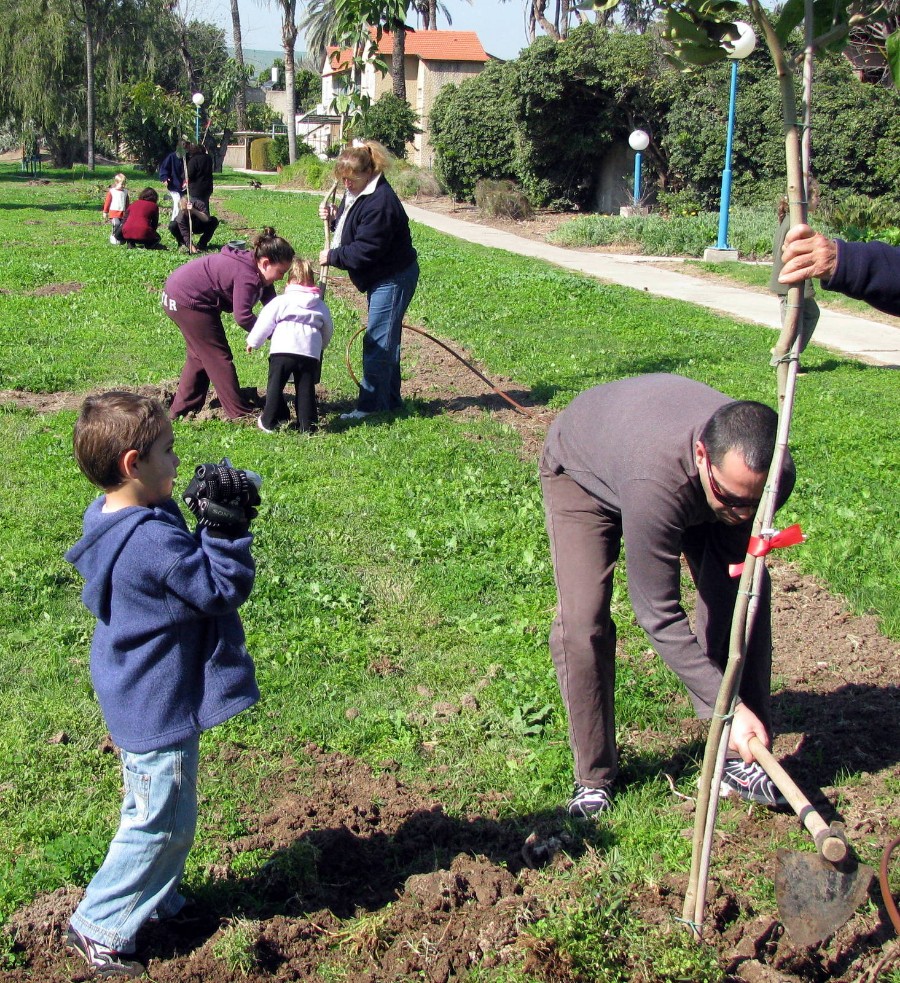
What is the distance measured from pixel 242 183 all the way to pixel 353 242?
3458 cm

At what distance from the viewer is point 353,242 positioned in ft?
25.5

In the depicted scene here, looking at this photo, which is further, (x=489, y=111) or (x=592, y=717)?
(x=489, y=111)

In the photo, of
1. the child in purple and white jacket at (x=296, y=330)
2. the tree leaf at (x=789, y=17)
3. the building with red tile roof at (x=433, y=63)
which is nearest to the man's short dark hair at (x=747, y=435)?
the tree leaf at (x=789, y=17)

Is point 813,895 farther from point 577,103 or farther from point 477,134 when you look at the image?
point 477,134

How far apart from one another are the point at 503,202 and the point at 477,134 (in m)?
4.40

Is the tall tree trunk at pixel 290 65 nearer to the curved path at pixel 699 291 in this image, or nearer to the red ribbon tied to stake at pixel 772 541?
the curved path at pixel 699 291

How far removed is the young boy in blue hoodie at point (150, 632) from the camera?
8.46 ft

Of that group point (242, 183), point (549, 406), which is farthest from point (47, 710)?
point (242, 183)

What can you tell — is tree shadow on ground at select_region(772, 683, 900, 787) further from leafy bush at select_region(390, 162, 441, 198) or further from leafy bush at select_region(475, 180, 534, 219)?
leafy bush at select_region(390, 162, 441, 198)

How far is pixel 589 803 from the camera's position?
364 cm

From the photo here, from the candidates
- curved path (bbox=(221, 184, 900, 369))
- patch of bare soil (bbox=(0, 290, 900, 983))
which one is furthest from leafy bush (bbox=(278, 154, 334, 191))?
patch of bare soil (bbox=(0, 290, 900, 983))

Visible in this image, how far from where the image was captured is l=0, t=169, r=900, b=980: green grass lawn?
12.2 feet

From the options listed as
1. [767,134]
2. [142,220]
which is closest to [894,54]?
[142,220]

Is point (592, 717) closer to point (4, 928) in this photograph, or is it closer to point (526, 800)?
point (526, 800)
